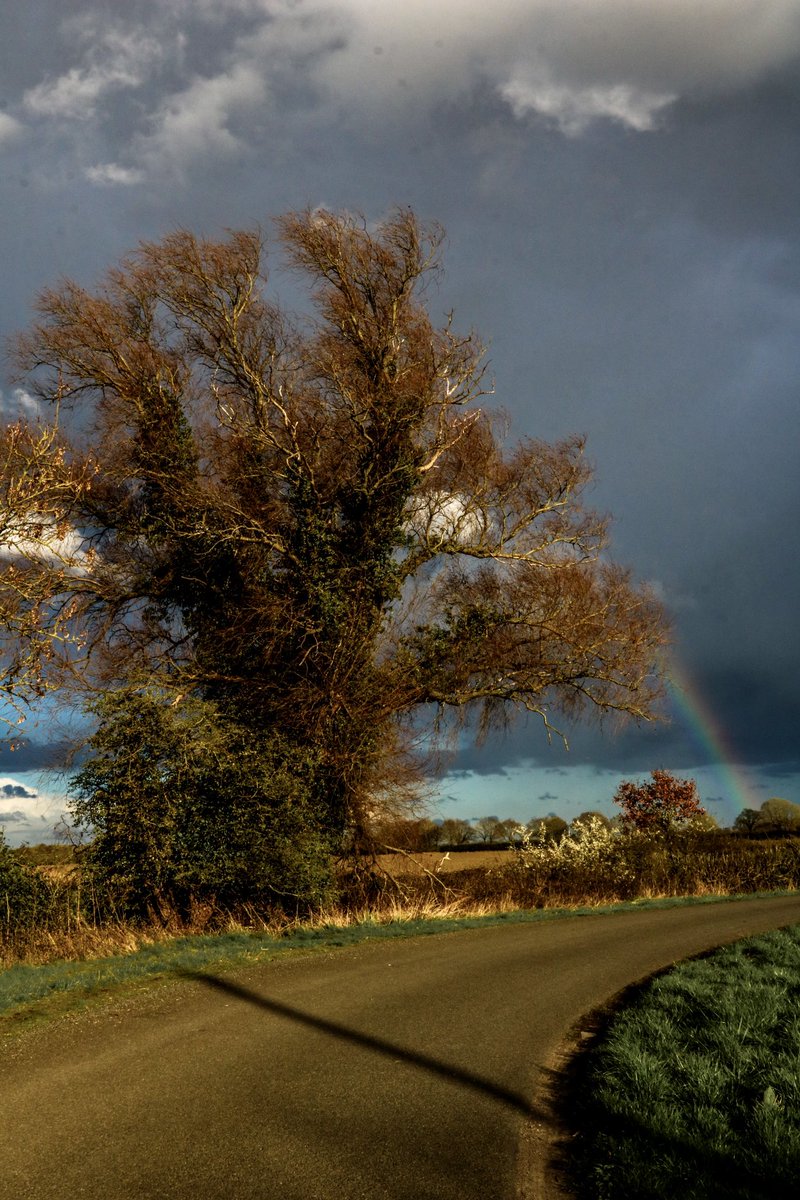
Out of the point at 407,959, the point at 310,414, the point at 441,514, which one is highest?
the point at 310,414

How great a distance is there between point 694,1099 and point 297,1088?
2683 millimetres

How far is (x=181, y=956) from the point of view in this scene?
11086mm

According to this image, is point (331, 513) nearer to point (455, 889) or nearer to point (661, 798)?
point (455, 889)

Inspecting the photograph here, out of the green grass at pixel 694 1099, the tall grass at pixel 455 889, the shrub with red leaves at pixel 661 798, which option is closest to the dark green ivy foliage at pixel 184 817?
the tall grass at pixel 455 889

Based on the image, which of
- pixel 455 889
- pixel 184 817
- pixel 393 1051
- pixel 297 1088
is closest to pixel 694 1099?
pixel 393 1051

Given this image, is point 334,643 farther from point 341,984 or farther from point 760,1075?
point 760,1075

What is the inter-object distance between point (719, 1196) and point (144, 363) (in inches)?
874

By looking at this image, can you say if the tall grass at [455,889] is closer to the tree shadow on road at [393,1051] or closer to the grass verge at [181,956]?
the grass verge at [181,956]

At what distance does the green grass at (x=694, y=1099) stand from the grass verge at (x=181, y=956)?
5.12 m

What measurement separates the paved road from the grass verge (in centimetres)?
65

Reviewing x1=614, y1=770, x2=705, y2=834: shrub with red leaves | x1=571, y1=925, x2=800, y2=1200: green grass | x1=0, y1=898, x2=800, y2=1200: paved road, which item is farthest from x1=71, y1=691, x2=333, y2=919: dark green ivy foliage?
x1=614, y1=770, x2=705, y2=834: shrub with red leaves

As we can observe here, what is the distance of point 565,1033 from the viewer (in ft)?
25.4

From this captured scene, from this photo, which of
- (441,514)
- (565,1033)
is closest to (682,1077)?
(565,1033)

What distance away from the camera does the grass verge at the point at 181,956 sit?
8.75 m
